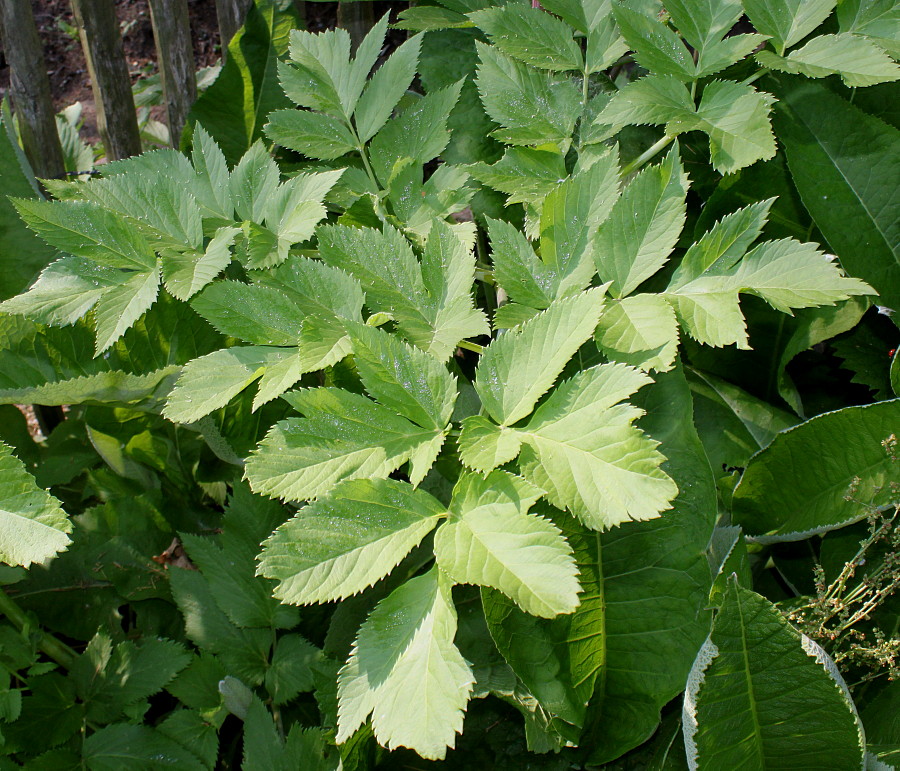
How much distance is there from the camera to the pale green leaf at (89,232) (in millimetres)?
1039

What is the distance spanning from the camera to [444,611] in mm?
850

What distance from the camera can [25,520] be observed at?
936mm

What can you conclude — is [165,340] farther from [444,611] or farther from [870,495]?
[870,495]

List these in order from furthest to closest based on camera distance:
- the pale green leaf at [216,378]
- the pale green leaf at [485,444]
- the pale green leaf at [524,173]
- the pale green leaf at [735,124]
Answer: the pale green leaf at [524,173], the pale green leaf at [735,124], the pale green leaf at [216,378], the pale green leaf at [485,444]

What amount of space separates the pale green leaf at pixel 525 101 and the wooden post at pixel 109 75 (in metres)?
0.93

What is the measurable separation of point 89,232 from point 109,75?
36.0 inches

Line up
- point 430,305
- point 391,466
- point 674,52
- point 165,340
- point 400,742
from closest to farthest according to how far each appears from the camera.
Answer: point 400,742 < point 391,466 < point 430,305 < point 674,52 < point 165,340

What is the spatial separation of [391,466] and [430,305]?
24 cm

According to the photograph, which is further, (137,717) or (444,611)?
(137,717)

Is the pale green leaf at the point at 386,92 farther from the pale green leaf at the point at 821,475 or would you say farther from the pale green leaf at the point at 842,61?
the pale green leaf at the point at 821,475

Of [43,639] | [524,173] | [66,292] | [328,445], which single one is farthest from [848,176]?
[43,639]

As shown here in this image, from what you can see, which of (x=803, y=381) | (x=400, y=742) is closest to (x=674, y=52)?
(x=803, y=381)

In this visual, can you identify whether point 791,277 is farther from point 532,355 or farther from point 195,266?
point 195,266

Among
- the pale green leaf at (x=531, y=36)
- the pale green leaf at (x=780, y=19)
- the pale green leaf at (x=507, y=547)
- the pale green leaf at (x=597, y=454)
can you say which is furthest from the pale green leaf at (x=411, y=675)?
the pale green leaf at (x=780, y=19)
